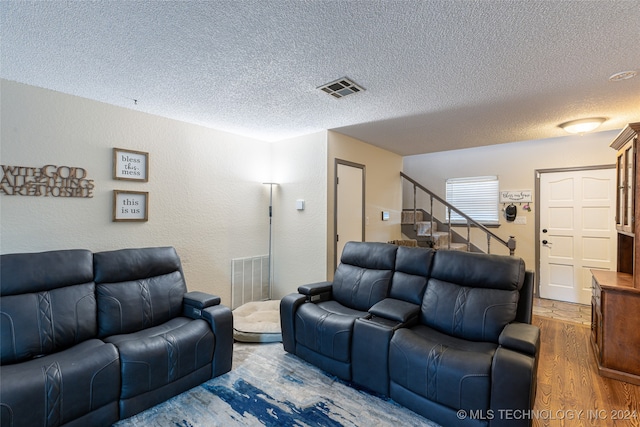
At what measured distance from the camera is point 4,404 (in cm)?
153

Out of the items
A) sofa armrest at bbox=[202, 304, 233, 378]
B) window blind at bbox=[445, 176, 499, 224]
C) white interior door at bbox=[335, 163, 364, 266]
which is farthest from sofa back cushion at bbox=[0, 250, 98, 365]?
window blind at bbox=[445, 176, 499, 224]

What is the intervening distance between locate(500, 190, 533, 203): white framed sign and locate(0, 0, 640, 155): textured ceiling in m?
1.86

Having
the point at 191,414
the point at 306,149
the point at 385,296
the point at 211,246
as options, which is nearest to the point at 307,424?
the point at 191,414

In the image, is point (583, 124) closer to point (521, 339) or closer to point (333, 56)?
point (521, 339)

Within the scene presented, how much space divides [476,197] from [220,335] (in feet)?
16.6

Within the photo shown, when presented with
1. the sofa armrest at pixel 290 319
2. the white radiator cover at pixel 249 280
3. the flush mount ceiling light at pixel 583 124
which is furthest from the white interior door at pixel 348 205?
the flush mount ceiling light at pixel 583 124

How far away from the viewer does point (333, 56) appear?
2064 mm

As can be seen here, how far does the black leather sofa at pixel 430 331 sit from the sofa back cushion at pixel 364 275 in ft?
0.03

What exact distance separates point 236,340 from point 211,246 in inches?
48.6

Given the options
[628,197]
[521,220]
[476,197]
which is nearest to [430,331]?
[628,197]

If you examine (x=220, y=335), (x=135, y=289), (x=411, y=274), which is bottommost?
(x=220, y=335)

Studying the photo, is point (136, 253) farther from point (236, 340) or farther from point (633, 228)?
point (633, 228)

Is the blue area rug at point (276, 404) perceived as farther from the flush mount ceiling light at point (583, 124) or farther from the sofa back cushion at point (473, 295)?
the flush mount ceiling light at point (583, 124)

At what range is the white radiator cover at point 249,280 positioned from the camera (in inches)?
159
